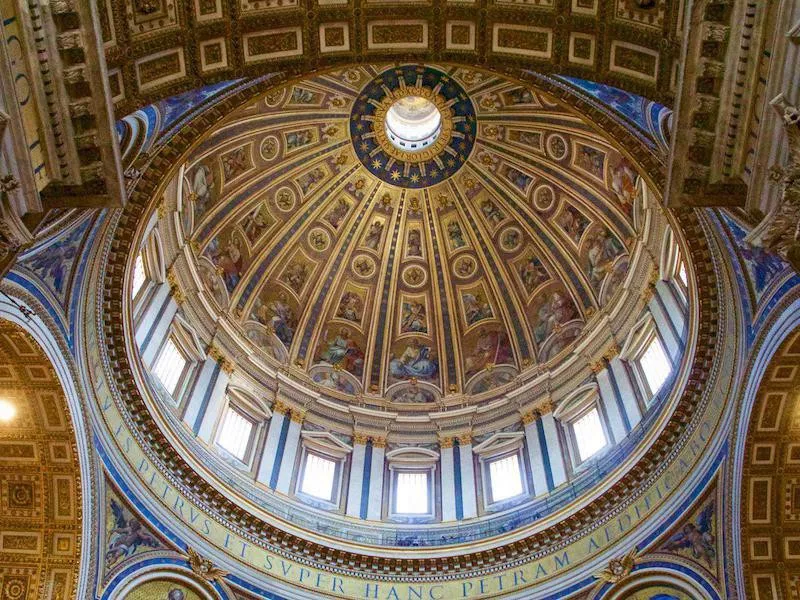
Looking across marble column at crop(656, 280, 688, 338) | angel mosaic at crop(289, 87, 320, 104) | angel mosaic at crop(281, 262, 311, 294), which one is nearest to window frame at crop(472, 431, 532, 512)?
marble column at crop(656, 280, 688, 338)

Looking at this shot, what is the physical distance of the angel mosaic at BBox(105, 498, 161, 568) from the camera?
728 inches

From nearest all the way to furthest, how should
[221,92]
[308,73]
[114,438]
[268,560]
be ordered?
[308,73] < [221,92] < [114,438] < [268,560]

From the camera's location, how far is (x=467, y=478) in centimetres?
2617

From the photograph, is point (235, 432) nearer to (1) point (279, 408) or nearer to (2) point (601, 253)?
(1) point (279, 408)

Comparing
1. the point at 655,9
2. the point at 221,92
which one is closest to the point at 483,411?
the point at 221,92

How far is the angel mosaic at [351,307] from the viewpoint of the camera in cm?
3338

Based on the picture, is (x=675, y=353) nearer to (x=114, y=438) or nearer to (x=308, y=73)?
(x=308, y=73)

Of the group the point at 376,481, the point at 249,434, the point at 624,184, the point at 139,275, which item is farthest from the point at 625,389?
the point at 139,275

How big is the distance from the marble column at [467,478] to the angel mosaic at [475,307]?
6.45 metres

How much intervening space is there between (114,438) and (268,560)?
518 cm

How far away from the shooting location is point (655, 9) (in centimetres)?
1316

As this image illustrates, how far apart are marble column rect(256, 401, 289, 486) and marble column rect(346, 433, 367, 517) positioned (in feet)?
8.16

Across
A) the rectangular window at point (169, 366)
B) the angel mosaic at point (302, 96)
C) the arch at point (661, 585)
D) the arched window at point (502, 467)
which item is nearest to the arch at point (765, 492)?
the arch at point (661, 585)

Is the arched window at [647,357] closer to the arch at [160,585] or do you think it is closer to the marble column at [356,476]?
the marble column at [356,476]
